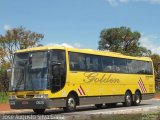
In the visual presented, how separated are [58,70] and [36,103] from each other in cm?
202

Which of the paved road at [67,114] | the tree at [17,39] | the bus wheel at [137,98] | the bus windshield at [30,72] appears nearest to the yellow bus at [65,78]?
the bus windshield at [30,72]

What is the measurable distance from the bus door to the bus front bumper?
24.8 inches

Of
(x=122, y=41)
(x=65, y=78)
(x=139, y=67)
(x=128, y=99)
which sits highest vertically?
(x=122, y=41)

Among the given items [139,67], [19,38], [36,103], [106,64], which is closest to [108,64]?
[106,64]

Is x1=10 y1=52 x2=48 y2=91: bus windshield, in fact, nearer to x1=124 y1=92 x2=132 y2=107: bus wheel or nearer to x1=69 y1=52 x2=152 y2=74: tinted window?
x1=69 y1=52 x2=152 y2=74: tinted window

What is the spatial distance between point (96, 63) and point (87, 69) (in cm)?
123

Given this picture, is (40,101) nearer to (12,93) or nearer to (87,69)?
(12,93)

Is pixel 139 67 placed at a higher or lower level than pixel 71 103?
higher

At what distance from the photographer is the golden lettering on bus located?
26.1 meters

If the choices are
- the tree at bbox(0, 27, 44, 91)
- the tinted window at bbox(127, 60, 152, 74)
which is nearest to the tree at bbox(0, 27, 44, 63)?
the tree at bbox(0, 27, 44, 91)

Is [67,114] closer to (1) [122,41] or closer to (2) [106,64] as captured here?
(2) [106,64]

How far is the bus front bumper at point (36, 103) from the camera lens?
73.6ft

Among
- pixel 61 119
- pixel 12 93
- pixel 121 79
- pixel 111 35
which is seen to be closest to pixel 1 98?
pixel 121 79

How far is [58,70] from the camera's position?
76.5 feet
